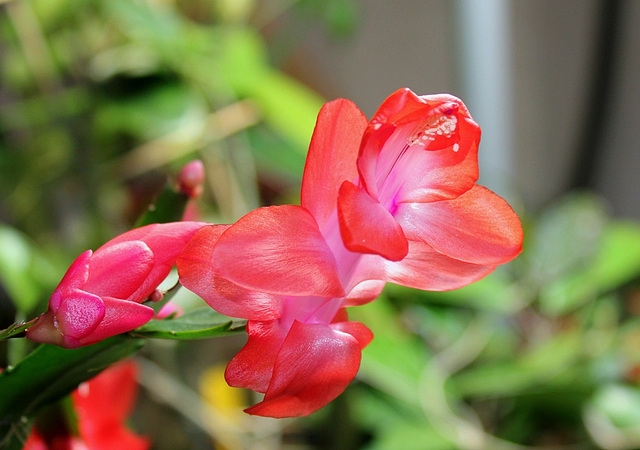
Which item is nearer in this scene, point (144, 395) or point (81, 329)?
point (81, 329)

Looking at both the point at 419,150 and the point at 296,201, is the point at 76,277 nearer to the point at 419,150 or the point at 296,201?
the point at 419,150

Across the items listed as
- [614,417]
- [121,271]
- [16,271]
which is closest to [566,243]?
[614,417]

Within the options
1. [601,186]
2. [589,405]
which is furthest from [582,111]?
[589,405]

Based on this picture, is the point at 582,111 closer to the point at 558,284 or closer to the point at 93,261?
the point at 558,284

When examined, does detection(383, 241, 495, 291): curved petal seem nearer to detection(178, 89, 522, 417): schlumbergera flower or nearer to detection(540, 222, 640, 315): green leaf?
detection(178, 89, 522, 417): schlumbergera flower

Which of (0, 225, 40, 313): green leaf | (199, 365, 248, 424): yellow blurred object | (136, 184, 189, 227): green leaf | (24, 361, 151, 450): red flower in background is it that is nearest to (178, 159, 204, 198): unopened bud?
(136, 184, 189, 227): green leaf
